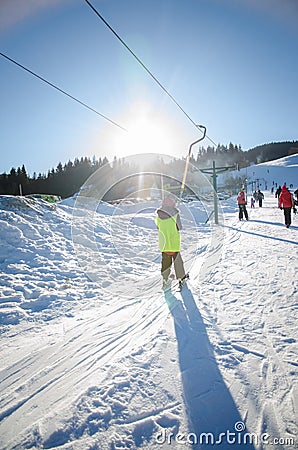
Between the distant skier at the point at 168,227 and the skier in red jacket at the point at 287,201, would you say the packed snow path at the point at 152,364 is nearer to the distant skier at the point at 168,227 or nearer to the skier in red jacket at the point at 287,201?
the distant skier at the point at 168,227

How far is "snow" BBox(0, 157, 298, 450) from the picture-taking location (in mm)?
1875

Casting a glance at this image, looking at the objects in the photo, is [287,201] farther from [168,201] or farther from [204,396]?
[204,396]

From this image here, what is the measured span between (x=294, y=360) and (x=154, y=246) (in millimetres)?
7830

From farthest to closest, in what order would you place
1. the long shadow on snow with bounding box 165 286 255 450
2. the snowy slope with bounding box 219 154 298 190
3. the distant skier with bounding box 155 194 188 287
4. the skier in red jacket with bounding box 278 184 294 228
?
the snowy slope with bounding box 219 154 298 190, the skier in red jacket with bounding box 278 184 294 228, the distant skier with bounding box 155 194 188 287, the long shadow on snow with bounding box 165 286 255 450

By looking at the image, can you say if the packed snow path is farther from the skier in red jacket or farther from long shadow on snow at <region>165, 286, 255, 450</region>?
the skier in red jacket

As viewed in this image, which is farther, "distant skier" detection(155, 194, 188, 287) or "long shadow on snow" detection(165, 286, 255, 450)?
"distant skier" detection(155, 194, 188, 287)

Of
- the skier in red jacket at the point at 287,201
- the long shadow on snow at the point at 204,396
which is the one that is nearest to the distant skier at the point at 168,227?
the long shadow on snow at the point at 204,396

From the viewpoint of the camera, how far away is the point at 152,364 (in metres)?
2.60

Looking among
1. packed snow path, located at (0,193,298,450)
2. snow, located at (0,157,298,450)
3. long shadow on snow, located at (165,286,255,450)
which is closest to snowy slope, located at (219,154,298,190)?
snow, located at (0,157,298,450)

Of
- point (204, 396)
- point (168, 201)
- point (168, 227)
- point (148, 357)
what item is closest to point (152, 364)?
point (148, 357)

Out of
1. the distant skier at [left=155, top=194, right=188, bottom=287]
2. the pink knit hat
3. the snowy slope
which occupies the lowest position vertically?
the distant skier at [left=155, top=194, right=188, bottom=287]

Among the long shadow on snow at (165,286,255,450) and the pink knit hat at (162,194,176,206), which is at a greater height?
the pink knit hat at (162,194,176,206)

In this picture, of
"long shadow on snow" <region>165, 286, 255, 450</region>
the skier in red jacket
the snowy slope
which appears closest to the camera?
"long shadow on snow" <region>165, 286, 255, 450</region>

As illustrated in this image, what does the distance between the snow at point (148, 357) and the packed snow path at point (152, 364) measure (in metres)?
0.01
